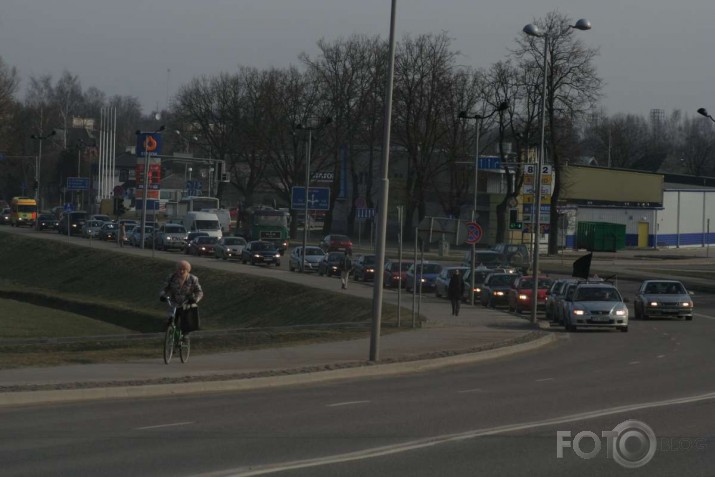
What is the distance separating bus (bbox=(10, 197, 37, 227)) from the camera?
105 meters

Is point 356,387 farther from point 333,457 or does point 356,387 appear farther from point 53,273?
point 53,273

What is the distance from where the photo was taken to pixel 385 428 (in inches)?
532

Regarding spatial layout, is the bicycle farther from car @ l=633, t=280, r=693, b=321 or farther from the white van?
the white van

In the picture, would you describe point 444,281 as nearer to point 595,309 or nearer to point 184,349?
point 595,309

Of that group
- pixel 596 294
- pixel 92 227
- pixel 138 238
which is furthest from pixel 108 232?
pixel 596 294

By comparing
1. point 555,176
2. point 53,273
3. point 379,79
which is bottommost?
point 53,273

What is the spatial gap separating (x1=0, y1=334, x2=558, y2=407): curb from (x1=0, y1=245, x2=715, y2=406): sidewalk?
1cm

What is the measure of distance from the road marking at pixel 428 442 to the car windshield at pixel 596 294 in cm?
1859

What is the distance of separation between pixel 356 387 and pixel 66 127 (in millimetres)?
143768

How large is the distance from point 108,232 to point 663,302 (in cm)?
5476

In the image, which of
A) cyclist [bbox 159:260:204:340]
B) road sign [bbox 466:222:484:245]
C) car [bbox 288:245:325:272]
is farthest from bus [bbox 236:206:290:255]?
cyclist [bbox 159:260:204:340]

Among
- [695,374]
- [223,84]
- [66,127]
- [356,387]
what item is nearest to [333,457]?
[356,387]

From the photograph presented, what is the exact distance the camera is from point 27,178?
14350 cm

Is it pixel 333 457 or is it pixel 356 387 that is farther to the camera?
pixel 356 387
